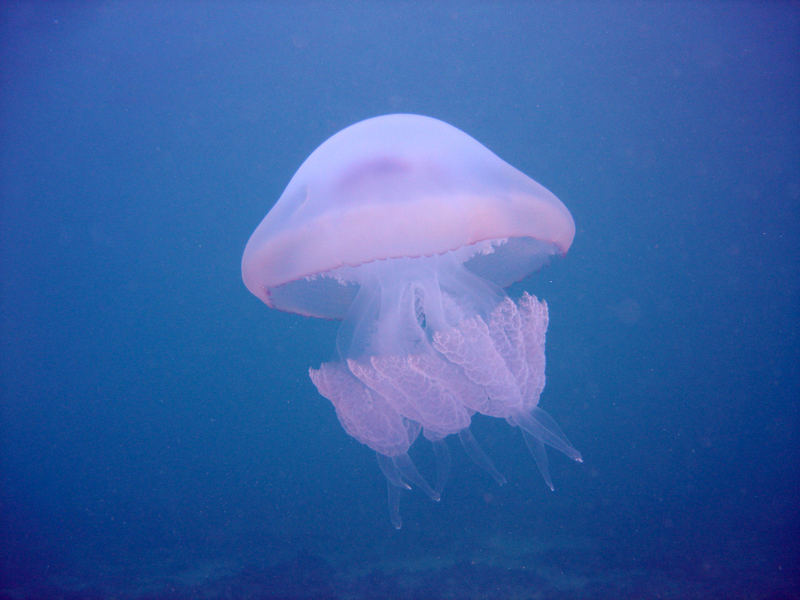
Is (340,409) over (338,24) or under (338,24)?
under

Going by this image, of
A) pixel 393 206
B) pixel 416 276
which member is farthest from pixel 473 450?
pixel 393 206

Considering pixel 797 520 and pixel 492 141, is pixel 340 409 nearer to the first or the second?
pixel 492 141

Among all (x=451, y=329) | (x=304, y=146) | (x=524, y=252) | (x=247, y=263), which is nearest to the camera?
(x=451, y=329)

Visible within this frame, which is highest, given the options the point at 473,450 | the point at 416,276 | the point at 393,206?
the point at 416,276

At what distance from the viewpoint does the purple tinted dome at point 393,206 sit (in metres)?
2.12

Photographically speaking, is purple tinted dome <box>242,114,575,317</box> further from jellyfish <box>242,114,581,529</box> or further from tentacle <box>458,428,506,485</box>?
tentacle <box>458,428,506,485</box>

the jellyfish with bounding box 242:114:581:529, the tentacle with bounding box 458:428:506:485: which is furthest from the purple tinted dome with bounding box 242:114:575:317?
the tentacle with bounding box 458:428:506:485

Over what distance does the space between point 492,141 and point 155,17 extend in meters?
6.71

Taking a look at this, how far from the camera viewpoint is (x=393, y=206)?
212 centimetres

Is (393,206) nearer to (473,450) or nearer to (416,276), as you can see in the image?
(416,276)

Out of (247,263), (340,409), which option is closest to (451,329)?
(340,409)

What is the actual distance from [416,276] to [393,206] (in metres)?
0.80

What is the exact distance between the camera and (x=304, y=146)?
1034 cm

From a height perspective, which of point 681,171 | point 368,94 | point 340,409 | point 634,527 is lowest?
point 634,527
